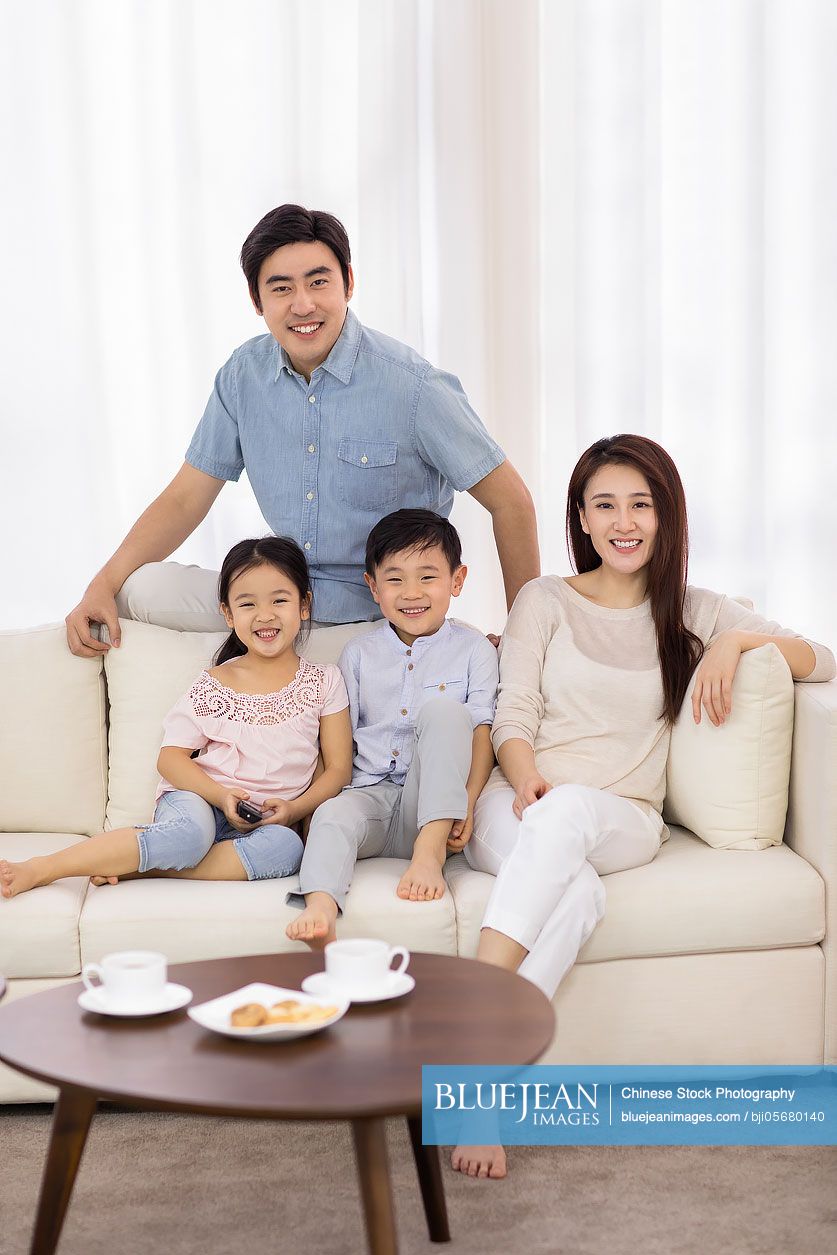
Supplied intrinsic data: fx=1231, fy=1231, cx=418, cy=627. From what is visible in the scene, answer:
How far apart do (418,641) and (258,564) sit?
35cm

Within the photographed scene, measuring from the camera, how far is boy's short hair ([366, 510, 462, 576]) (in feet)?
7.89

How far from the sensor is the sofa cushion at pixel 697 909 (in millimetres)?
2041

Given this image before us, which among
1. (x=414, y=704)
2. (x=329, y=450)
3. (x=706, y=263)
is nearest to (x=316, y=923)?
(x=414, y=704)

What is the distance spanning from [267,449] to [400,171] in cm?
127

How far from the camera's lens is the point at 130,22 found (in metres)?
3.41

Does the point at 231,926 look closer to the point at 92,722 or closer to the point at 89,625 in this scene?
the point at 92,722

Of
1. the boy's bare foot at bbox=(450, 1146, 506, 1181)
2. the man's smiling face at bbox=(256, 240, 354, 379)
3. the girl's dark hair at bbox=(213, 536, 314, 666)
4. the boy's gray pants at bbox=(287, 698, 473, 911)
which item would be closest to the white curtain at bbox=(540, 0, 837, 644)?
the man's smiling face at bbox=(256, 240, 354, 379)

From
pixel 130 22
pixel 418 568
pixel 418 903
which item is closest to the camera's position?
pixel 418 903

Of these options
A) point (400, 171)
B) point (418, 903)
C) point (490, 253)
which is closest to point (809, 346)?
point (490, 253)

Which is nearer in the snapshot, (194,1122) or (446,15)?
(194,1122)

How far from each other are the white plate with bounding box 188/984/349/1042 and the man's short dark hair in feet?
5.13

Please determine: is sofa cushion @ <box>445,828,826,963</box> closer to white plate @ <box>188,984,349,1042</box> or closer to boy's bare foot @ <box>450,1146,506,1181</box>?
boy's bare foot @ <box>450,1146,506,1181</box>

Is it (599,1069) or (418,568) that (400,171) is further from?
(599,1069)

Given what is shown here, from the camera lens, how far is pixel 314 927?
193 cm
